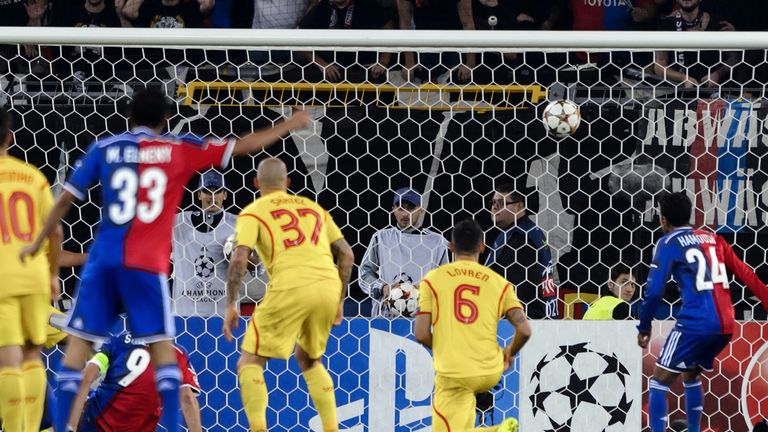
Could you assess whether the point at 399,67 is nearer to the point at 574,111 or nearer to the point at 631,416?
the point at 574,111

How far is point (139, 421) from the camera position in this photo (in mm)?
7922

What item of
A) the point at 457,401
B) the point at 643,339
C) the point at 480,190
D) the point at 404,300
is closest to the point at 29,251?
the point at 457,401

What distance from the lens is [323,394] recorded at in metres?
7.13

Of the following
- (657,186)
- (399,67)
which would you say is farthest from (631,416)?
(399,67)

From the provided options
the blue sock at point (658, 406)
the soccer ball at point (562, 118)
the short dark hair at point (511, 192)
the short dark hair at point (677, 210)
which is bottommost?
the blue sock at point (658, 406)

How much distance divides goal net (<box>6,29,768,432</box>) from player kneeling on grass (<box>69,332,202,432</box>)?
0.41 m

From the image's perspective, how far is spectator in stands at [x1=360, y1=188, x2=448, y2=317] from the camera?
8.54 meters

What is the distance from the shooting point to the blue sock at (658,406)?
770 cm

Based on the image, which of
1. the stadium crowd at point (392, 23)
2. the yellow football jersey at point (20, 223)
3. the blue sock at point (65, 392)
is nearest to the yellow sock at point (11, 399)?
the blue sock at point (65, 392)

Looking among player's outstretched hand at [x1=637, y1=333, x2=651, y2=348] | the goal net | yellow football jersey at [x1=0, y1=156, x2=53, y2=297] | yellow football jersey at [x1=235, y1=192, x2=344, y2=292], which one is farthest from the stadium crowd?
yellow football jersey at [x1=0, y1=156, x2=53, y2=297]

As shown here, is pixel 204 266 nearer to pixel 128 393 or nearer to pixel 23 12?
pixel 128 393

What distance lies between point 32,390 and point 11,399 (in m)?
0.15

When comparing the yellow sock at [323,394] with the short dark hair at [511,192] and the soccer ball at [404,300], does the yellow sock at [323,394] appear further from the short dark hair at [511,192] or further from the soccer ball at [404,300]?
the short dark hair at [511,192]

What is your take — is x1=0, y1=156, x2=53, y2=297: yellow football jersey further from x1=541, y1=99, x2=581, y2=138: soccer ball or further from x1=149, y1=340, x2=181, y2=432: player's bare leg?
x1=541, y1=99, x2=581, y2=138: soccer ball
